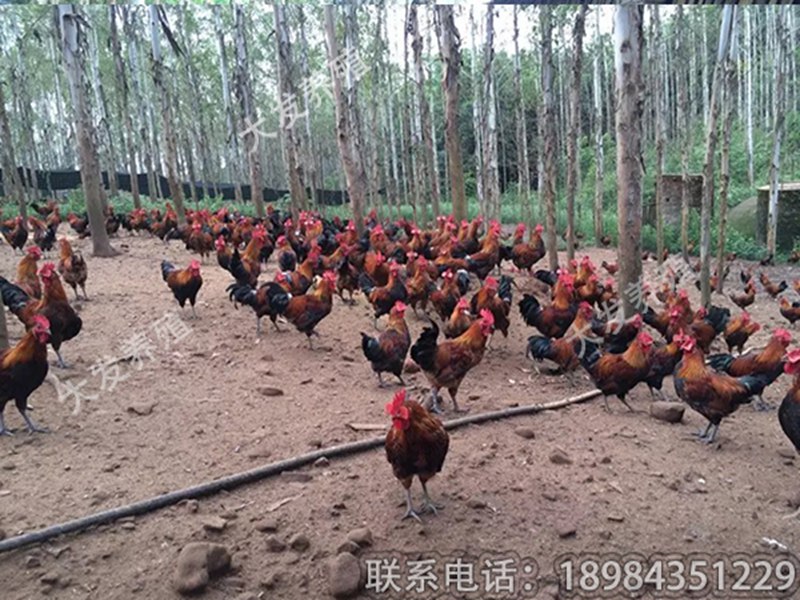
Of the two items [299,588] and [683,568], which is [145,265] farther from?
[683,568]

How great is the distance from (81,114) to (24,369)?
8.38m

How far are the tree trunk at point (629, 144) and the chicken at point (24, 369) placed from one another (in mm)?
6457

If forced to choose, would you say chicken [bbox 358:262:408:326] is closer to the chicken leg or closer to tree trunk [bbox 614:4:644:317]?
tree trunk [bbox 614:4:644:317]

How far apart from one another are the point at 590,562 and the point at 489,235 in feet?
25.4

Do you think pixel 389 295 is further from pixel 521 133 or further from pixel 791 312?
pixel 521 133

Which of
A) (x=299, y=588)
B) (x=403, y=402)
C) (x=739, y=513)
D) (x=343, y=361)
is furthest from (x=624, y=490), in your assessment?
(x=343, y=361)

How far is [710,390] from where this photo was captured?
536 cm

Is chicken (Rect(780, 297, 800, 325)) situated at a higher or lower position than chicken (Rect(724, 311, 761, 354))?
lower

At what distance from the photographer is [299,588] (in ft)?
10.7

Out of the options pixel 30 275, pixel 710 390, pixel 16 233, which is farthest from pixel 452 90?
pixel 16 233

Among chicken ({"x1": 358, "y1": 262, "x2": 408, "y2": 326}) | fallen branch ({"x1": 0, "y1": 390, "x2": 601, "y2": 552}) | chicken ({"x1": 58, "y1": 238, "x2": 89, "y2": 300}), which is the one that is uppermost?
chicken ({"x1": 58, "y1": 238, "x2": 89, "y2": 300})

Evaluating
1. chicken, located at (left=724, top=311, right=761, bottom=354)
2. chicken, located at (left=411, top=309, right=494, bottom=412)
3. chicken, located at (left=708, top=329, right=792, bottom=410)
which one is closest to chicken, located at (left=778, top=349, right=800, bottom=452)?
chicken, located at (left=708, top=329, right=792, bottom=410)

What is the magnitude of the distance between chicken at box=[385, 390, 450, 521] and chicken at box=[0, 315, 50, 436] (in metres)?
3.10

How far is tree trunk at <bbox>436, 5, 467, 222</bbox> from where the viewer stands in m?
11.2
